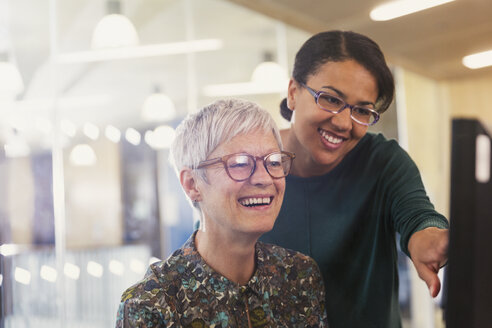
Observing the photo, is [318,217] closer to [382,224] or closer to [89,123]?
[382,224]

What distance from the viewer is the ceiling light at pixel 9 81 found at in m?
2.59

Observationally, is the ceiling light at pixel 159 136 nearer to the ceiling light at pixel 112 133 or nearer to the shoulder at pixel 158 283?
the ceiling light at pixel 112 133

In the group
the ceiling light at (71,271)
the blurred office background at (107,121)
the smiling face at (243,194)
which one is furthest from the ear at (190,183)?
the ceiling light at (71,271)

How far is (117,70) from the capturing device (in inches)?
124

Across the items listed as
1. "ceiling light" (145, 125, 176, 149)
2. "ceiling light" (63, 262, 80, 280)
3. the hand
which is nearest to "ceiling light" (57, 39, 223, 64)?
"ceiling light" (145, 125, 176, 149)

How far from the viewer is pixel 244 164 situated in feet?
3.15

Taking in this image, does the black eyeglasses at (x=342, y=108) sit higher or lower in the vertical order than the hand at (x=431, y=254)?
higher

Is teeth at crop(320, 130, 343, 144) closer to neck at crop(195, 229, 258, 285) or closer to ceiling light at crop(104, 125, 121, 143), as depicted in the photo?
neck at crop(195, 229, 258, 285)

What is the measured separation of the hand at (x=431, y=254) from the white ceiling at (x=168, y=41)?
67cm

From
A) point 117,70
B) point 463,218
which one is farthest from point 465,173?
point 117,70

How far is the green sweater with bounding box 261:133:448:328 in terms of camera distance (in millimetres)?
1155

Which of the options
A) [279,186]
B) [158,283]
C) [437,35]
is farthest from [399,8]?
[158,283]

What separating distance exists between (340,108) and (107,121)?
2.29 m

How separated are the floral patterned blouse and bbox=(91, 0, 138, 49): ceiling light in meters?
2.31
